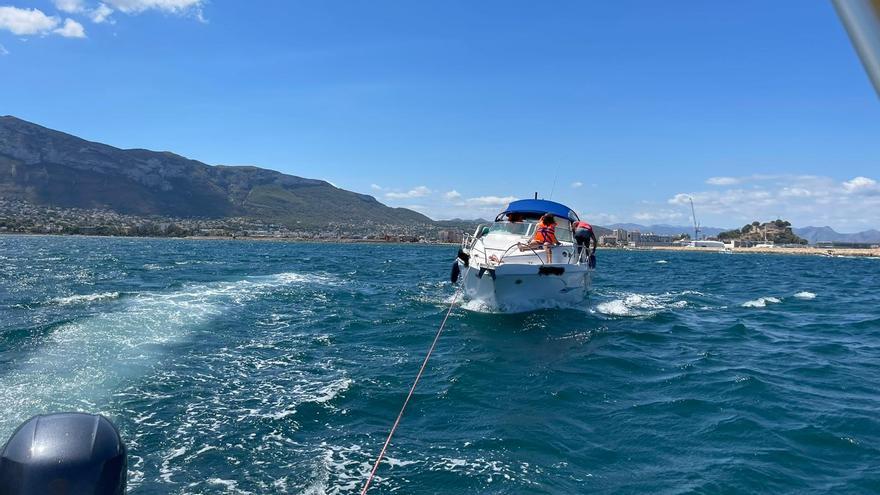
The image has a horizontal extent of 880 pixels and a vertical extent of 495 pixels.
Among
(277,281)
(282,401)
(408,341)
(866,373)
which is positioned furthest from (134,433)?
(277,281)

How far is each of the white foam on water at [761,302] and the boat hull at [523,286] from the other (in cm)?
914

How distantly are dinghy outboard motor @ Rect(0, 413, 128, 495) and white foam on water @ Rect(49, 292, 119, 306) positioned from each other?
18.2 metres

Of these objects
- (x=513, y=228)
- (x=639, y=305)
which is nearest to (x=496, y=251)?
(x=513, y=228)

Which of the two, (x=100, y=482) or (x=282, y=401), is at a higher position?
(x=100, y=482)

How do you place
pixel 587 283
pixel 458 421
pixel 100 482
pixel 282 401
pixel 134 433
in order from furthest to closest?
pixel 587 283
pixel 282 401
pixel 458 421
pixel 134 433
pixel 100 482

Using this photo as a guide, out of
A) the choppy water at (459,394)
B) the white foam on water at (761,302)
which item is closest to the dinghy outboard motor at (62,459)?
the choppy water at (459,394)

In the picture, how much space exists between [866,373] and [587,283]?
35.2 ft

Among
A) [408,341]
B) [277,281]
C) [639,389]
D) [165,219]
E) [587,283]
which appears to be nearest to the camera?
[639,389]

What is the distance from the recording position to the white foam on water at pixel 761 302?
2442cm

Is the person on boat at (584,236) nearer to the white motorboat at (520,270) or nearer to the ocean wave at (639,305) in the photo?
the white motorboat at (520,270)

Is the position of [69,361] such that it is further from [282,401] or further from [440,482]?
[440,482]

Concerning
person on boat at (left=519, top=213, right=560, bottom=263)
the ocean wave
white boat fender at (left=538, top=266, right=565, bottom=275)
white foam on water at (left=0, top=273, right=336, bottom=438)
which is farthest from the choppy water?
person on boat at (left=519, top=213, right=560, bottom=263)

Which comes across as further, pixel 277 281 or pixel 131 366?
pixel 277 281

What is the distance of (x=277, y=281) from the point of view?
3078 centimetres
